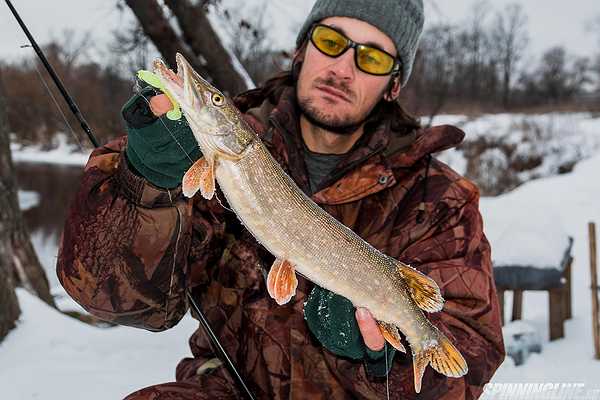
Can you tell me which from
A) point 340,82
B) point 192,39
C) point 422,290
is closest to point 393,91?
point 340,82

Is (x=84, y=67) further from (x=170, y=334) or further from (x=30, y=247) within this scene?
(x=170, y=334)

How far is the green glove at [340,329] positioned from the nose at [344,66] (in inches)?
42.5

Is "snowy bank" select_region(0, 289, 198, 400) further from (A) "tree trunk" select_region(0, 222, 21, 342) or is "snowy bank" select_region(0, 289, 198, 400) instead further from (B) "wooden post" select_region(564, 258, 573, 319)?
(B) "wooden post" select_region(564, 258, 573, 319)

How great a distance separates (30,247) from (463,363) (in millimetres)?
3886

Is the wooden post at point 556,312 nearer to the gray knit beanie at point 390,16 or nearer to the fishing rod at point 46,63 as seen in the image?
the gray knit beanie at point 390,16

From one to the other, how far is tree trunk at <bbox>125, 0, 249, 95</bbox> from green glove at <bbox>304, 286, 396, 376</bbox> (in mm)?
3616

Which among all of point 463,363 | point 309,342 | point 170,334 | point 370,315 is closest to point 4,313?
point 170,334

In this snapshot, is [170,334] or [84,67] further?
[84,67]

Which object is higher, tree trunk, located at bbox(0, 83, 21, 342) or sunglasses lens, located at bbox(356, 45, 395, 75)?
sunglasses lens, located at bbox(356, 45, 395, 75)

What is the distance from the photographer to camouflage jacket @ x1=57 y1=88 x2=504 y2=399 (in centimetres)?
186

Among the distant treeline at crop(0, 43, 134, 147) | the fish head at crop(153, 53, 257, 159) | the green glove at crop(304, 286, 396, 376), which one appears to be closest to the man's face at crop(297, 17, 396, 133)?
the distant treeline at crop(0, 43, 134, 147)

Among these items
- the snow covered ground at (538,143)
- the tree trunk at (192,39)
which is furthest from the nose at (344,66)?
the snow covered ground at (538,143)

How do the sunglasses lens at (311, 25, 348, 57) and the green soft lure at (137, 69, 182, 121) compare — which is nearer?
the green soft lure at (137, 69, 182, 121)

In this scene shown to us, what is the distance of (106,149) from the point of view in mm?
1940
